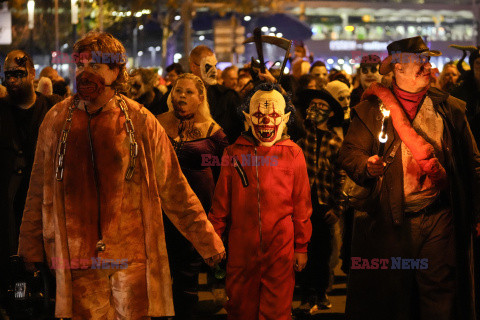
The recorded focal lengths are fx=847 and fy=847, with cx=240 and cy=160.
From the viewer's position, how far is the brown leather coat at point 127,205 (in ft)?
15.8

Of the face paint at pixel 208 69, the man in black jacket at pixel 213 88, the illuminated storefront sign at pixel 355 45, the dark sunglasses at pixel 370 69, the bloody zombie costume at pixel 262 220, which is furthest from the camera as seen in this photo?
the illuminated storefront sign at pixel 355 45

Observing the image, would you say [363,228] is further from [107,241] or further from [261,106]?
[107,241]

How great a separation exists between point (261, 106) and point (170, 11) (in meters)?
27.3

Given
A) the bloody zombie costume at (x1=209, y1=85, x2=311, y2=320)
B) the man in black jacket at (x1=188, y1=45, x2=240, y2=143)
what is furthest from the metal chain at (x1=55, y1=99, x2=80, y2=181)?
the man in black jacket at (x1=188, y1=45, x2=240, y2=143)

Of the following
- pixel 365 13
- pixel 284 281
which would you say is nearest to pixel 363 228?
pixel 284 281

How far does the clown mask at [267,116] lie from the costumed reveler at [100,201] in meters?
1.57

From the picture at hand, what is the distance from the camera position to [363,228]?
6234mm

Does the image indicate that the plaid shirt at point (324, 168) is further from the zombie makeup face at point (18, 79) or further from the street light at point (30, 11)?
the street light at point (30, 11)

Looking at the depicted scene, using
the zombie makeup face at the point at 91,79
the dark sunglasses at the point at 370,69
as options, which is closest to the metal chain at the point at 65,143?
the zombie makeup face at the point at 91,79

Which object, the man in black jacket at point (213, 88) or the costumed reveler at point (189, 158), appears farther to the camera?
the man in black jacket at point (213, 88)

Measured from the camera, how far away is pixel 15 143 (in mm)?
7875

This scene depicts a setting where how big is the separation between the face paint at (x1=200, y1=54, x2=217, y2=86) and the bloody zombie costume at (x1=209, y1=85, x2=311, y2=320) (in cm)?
365

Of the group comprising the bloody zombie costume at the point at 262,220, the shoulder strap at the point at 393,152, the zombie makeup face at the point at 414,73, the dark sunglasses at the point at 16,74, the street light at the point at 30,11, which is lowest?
the bloody zombie costume at the point at 262,220

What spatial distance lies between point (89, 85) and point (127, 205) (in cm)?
73
